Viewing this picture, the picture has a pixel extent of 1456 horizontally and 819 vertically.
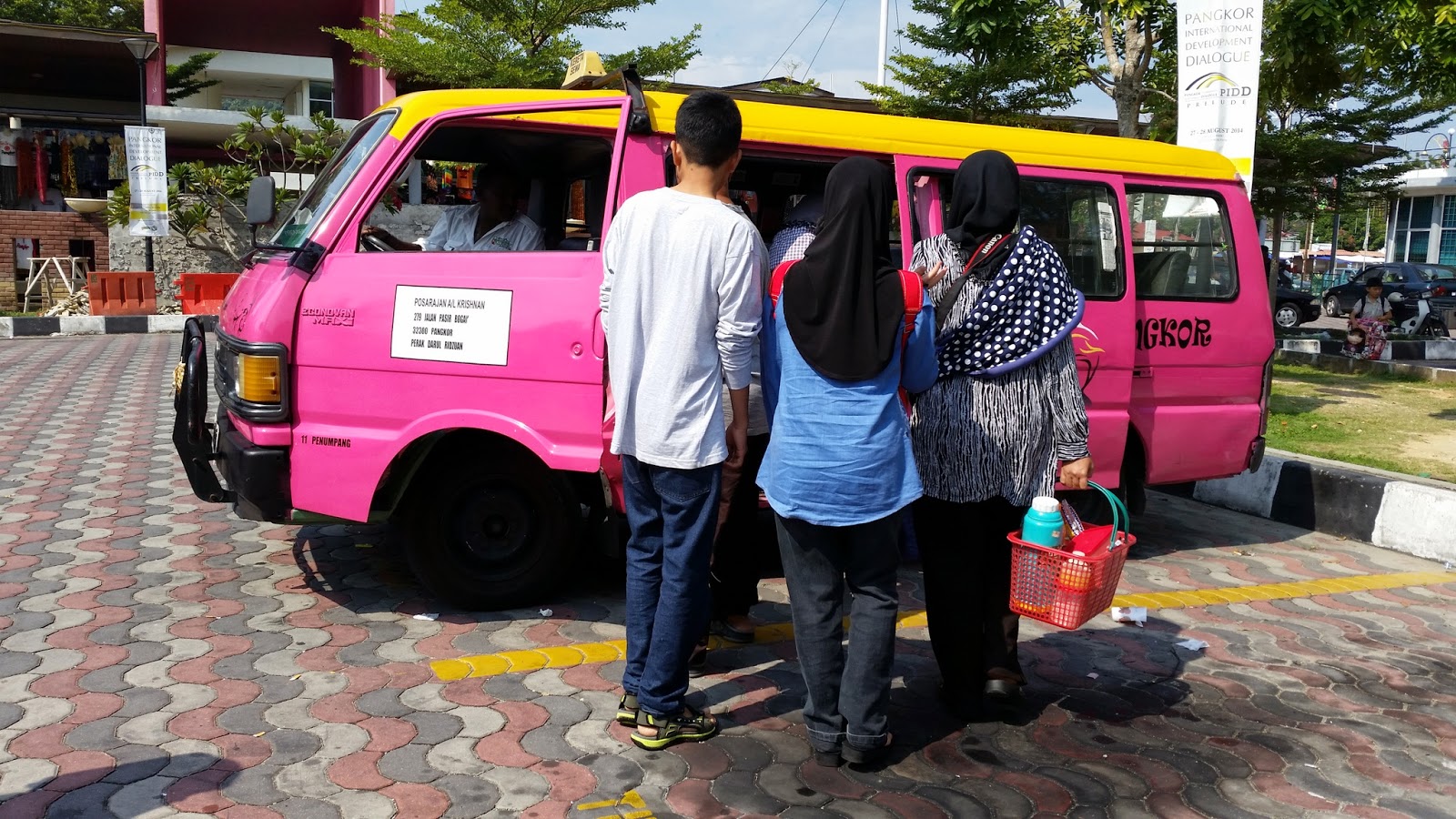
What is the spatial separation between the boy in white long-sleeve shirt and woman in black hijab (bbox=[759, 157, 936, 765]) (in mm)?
161

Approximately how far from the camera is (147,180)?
18016 millimetres

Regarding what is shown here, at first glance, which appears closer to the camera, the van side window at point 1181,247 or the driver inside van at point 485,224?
the driver inside van at point 485,224

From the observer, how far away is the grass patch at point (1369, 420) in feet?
27.7

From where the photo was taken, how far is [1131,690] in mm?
4098

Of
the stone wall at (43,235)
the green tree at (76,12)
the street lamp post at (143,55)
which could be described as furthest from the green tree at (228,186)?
the green tree at (76,12)

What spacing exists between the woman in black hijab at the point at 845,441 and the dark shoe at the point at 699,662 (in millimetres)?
760

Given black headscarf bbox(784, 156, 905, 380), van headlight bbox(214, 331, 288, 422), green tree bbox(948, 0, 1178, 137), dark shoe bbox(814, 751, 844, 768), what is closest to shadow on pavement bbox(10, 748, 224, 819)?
van headlight bbox(214, 331, 288, 422)

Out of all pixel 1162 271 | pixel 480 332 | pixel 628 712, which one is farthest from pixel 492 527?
pixel 1162 271

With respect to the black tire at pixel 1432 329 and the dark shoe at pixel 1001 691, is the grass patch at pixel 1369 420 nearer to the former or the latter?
the dark shoe at pixel 1001 691

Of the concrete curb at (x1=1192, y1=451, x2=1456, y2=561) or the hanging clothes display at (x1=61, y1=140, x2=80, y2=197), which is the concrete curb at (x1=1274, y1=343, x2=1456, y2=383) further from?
the hanging clothes display at (x1=61, y1=140, x2=80, y2=197)

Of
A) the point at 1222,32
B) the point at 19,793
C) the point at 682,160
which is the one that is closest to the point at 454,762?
the point at 19,793

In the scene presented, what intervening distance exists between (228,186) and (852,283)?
64.0ft

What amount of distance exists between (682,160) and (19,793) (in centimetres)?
250

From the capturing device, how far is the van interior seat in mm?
5664
